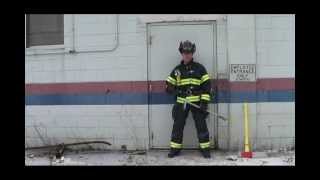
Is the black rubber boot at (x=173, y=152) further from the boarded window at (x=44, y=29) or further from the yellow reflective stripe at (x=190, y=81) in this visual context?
the boarded window at (x=44, y=29)

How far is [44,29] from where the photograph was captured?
10227 millimetres

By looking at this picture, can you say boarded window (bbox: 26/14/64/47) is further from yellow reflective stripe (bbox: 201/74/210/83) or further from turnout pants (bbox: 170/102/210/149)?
yellow reflective stripe (bbox: 201/74/210/83)

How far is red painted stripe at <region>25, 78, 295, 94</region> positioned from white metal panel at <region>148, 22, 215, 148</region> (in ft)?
0.72

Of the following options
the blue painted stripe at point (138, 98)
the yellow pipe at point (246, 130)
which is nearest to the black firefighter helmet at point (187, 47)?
the blue painted stripe at point (138, 98)

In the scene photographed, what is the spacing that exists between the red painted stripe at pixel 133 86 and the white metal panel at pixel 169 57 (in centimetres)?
22

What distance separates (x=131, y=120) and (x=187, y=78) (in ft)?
4.78

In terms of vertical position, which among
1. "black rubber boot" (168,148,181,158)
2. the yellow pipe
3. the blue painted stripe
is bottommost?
"black rubber boot" (168,148,181,158)

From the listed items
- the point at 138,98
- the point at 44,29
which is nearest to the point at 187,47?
the point at 138,98

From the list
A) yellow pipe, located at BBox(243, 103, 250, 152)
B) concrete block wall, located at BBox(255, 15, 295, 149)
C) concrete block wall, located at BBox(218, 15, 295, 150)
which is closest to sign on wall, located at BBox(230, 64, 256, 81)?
concrete block wall, located at BBox(218, 15, 295, 150)

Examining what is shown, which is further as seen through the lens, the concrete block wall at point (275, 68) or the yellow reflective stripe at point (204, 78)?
the concrete block wall at point (275, 68)

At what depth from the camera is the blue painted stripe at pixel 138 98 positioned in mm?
9195

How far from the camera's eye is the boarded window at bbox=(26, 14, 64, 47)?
33.2 ft

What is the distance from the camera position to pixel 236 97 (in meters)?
9.20

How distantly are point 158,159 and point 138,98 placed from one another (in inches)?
51.4
